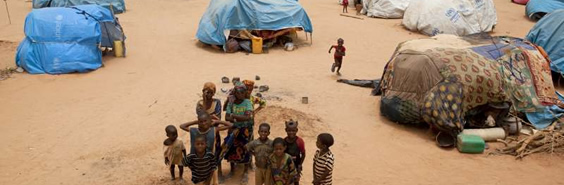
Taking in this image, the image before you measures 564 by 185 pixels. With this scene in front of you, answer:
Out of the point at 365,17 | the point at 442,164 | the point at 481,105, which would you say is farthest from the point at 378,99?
the point at 365,17

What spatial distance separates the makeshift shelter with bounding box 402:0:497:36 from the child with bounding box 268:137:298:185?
1199 centimetres

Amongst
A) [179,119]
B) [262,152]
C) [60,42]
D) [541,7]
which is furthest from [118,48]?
[541,7]

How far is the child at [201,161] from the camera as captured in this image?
5.08 meters

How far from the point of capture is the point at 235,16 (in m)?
13.3

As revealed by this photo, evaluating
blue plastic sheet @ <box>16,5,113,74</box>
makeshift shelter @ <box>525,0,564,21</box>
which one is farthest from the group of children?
makeshift shelter @ <box>525,0,564,21</box>

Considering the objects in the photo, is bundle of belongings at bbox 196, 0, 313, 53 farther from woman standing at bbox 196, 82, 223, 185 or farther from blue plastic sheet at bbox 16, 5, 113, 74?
A: woman standing at bbox 196, 82, 223, 185

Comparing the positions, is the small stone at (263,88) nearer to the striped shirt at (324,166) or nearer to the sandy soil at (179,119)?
the sandy soil at (179,119)

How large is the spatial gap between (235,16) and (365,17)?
703cm

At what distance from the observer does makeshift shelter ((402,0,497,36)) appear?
15586mm

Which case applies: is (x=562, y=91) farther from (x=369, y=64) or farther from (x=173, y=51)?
(x=173, y=51)

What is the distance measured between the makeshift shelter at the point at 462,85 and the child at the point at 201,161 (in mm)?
3865

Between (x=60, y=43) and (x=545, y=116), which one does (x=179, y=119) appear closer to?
(x=60, y=43)

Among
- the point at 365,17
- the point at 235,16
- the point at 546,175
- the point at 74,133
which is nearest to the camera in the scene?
the point at 546,175

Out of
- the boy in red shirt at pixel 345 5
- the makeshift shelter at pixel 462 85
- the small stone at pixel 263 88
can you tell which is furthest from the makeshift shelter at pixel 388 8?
the small stone at pixel 263 88
